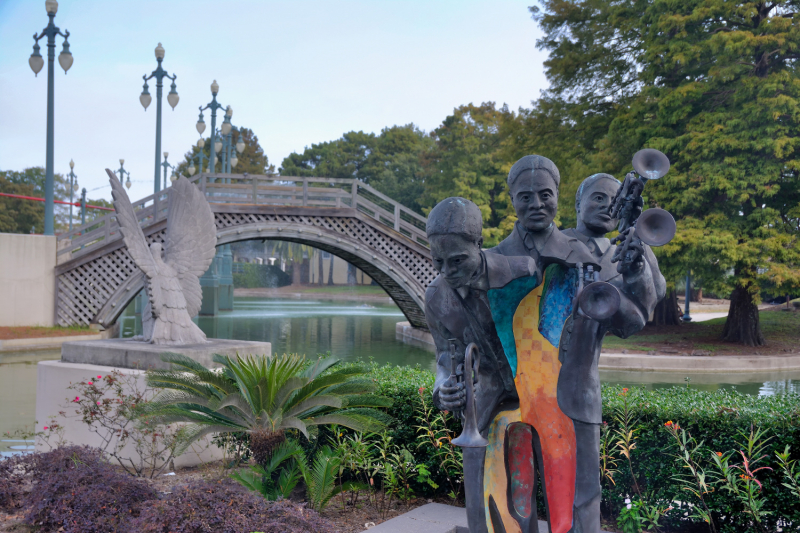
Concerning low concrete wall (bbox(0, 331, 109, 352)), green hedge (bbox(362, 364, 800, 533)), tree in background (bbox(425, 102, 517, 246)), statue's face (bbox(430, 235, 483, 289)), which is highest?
tree in background (bbox(425, 102, 517, 246))

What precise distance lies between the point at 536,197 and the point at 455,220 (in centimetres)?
58

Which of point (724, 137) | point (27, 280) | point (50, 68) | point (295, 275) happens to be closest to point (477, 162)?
point (724, 137)

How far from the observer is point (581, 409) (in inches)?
122

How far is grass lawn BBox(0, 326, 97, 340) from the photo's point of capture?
62.5ft

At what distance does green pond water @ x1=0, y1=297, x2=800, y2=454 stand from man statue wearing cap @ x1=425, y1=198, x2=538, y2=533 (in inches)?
137

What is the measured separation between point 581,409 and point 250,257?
72.1 m

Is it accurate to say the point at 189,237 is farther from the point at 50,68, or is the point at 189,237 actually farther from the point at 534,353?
the point at 50,68

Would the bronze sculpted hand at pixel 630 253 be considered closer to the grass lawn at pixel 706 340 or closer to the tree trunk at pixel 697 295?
the grass lawn at pixel 706 340

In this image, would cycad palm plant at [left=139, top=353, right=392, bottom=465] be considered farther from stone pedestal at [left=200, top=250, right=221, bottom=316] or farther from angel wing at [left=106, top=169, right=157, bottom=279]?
stone pedestal at [left=200, top=250, right=221, bottom=316]

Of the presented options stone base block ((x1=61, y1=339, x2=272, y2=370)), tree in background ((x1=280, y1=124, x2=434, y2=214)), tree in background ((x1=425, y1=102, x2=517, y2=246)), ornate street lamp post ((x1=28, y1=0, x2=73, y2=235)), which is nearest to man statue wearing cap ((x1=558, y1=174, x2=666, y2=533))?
stone base block ((x1=61, y1=339, x2=272, y2=370))

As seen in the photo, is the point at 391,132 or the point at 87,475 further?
the point at 391,132

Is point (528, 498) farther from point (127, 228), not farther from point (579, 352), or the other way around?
point (127, 228)

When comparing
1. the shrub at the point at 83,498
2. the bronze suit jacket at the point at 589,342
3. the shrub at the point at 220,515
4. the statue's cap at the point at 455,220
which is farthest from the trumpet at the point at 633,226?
the shrub at the point at 83,498

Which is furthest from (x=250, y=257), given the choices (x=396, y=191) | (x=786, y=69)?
(x=786, y=69)
